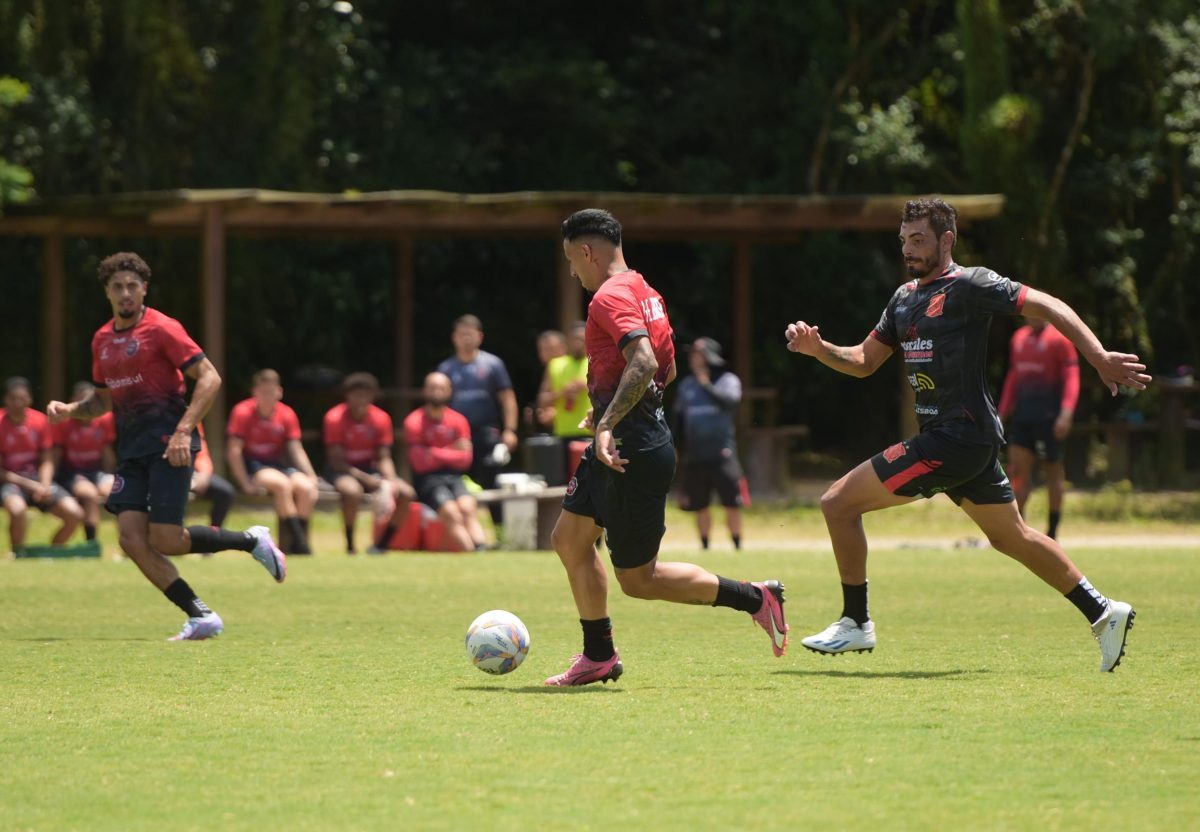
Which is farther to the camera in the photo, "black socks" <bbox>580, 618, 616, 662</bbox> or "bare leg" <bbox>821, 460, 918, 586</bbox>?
"bare leg" <bbox>821, 460, 918, 586</bbox>

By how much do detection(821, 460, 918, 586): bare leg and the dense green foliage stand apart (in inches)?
678

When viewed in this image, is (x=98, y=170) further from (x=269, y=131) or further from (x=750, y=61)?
(x=750, y=61)

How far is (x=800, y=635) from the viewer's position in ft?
31.7

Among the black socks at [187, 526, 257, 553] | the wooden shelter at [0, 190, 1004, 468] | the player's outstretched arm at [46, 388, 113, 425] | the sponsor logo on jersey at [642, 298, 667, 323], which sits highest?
the wooden shelter at [0, 190, 1004, 468]

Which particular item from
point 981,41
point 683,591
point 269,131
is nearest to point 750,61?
point 981,41

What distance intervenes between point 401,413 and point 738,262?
4.75 metres

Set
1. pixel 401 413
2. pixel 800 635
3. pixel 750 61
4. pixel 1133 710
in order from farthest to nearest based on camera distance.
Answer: pixel 750 61, pixel 401 413, pixel 800 635, pixel 1133 710

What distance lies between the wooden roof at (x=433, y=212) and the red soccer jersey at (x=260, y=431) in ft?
14.4

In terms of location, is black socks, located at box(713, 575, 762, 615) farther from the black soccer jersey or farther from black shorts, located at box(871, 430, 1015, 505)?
the black soccer jersey

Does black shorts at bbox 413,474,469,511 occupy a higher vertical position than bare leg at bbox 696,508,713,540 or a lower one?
higher

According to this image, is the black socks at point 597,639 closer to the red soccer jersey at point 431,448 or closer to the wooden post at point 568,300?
the red soccer jersey at point 431,448

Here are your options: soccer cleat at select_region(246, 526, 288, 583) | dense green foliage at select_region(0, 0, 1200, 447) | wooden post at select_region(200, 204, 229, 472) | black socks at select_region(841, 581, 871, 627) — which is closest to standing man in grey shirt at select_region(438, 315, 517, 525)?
wooden post at select_region(200, 204, 229, 472)

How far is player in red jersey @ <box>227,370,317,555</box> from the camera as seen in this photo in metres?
16.3

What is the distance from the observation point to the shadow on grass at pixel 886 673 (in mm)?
8023
